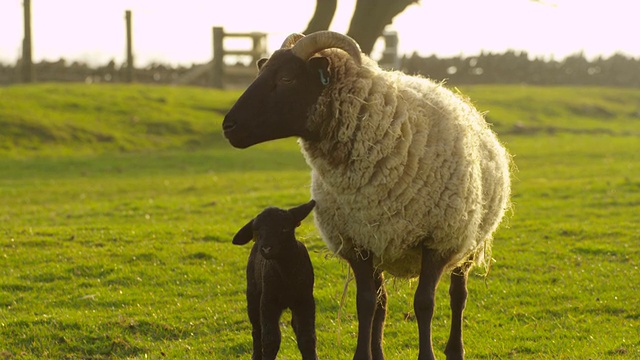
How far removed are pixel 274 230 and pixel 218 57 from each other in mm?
34846

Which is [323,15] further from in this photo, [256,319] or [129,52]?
[129,52]

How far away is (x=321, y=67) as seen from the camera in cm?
680

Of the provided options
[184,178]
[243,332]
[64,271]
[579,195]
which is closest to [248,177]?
[184,178]

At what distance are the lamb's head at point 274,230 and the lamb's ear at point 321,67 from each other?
93 centimetres

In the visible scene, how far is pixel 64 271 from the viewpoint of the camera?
11.1 meters

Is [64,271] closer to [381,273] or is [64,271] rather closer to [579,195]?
[381,273]

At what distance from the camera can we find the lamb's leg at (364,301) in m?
7.04

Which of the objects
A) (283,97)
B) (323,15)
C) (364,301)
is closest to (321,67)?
(283,97)

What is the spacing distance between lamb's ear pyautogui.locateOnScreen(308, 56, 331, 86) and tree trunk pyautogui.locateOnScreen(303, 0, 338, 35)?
688 centimetres

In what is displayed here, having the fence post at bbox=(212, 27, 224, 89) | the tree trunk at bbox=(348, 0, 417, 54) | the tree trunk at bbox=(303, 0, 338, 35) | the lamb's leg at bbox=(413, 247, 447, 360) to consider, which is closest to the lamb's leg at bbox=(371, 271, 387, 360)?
the lamb's leg at bbox=(413, 247, 447, 360)

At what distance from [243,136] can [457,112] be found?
1835 mm

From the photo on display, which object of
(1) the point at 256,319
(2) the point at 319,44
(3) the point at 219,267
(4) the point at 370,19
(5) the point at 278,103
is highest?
(4) the point at 370,19

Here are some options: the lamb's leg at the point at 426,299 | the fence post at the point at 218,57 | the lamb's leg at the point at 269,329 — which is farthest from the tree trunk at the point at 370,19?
the fence post at the point at 218,57

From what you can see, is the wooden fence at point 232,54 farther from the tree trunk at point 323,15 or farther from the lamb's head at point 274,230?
the lamb's head at point 274,230
